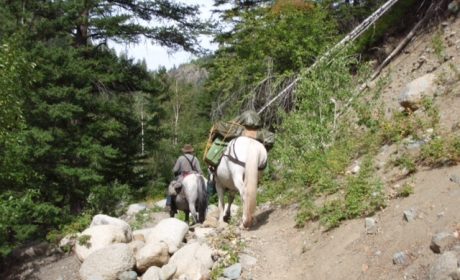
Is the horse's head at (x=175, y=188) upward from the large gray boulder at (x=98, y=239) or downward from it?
upward

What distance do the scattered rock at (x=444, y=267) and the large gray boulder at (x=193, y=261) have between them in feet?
10.2

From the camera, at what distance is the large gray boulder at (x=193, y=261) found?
22.2 ft

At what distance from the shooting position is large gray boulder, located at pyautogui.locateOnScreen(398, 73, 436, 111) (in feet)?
30.6

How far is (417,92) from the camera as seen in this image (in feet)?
31.1

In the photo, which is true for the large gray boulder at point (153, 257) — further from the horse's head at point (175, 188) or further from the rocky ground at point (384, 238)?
the horse's head at point (175, 188)

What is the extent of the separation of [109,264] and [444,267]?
17.8ft

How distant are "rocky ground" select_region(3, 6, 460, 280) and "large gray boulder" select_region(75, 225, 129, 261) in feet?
9.33

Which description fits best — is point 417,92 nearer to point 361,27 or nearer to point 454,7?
point 361,27

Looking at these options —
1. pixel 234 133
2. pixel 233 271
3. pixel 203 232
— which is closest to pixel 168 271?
pixel 233 271

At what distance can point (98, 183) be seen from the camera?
16219 mm

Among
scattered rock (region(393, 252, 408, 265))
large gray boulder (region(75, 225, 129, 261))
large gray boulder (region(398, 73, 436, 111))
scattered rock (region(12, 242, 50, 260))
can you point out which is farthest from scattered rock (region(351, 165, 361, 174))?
scattered rock (region(12, 242, 50, 260))

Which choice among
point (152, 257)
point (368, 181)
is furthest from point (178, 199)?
point (368, 181)

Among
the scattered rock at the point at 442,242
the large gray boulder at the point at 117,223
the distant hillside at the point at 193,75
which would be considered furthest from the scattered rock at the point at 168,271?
the distant hillside at the point at 193,75

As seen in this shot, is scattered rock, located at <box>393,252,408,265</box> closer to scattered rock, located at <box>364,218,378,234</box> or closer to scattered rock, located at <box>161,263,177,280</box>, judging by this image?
scattered rock, located at <box>364,218,378,234</box>
